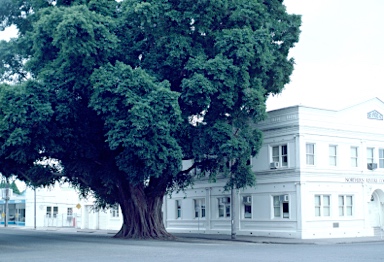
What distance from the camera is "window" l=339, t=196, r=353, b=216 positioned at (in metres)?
40.5

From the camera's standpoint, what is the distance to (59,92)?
3155cm

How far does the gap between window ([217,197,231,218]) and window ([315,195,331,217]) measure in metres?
7.44

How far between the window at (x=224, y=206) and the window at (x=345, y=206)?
26.9 feet

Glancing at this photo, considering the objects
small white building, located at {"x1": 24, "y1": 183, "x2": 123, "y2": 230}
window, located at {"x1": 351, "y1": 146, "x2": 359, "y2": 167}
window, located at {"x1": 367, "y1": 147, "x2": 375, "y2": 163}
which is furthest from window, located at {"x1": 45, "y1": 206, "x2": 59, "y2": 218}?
window, located at {"x1": 367, "y1": 147, "x2": 375, "y2": 163}

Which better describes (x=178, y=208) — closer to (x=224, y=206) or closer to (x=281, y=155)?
(x=224, y=206)

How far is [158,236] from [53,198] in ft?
144

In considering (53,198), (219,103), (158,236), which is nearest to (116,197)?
(158,236)

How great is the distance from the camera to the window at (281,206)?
39.1m

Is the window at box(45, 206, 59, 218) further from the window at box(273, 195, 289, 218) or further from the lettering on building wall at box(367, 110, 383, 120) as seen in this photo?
the lettering on building wall at box(367, 110, 383, 120)

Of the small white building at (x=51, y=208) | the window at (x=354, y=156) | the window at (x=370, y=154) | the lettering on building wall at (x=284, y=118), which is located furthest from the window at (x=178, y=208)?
the small white building at (x=51, y=208)

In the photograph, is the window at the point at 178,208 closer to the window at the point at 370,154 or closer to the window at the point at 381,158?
the window at the point at 370,154

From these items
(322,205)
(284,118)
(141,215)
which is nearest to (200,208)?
(141,215)

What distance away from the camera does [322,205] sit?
3916cm

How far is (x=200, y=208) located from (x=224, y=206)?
3.33 meters
